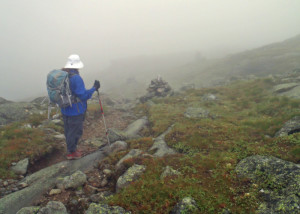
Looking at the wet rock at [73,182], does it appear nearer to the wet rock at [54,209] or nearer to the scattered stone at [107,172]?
the scattered stone at [107,172]

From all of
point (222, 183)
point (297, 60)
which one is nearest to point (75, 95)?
point (222, 183)

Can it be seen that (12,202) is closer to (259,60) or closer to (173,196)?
(173,196)

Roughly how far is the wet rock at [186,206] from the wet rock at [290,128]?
7301mm

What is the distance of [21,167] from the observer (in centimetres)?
1088

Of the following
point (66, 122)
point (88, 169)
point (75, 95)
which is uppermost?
point (75, 95)

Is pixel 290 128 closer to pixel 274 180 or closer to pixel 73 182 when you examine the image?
pixel 274 180

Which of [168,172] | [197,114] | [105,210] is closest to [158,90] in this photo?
[197,114]

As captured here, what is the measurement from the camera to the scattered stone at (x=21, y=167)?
10625 mm

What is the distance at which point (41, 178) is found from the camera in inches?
391

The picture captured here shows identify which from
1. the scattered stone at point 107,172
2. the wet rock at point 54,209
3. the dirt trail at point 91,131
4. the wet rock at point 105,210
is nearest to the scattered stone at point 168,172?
the wet rock at point 105,210

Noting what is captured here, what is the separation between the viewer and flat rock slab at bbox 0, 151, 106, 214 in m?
8.03

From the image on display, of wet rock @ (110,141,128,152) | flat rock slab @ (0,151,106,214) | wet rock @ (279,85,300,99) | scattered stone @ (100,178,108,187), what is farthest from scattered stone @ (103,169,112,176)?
wet rock @ (279,85,300,99)

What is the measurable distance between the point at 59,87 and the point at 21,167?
486cm

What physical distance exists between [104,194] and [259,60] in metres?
58.2
